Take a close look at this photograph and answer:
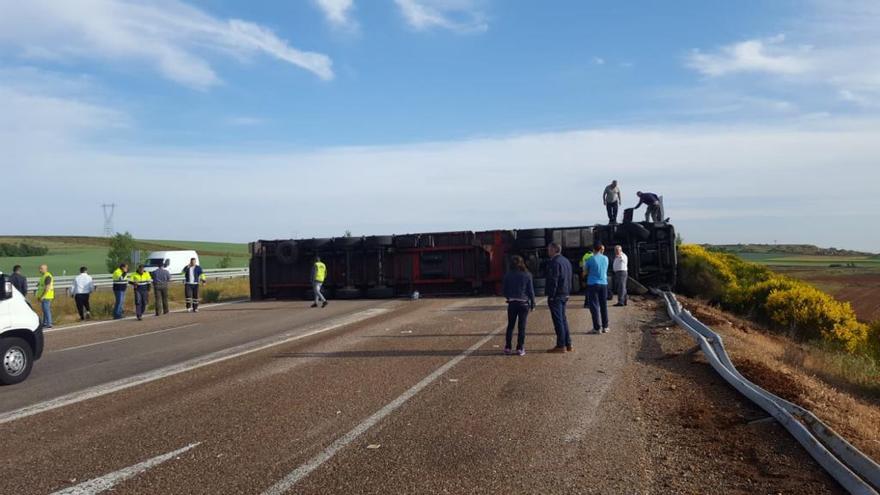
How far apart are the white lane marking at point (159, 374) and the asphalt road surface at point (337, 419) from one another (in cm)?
5

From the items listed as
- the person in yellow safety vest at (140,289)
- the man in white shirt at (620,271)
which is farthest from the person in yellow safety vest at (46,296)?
the man in white shirt at (620,271)

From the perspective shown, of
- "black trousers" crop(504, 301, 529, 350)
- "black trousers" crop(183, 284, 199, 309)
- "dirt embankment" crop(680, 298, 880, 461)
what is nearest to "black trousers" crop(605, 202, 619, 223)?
"dirt embankment" crop(680, 298, 880, 461)

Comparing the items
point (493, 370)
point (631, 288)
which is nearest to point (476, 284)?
point (631, 288)

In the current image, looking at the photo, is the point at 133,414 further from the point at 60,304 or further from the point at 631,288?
the point at 60,304

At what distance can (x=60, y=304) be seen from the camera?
96.6 feet

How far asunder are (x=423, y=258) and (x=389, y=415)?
1737 centimetres

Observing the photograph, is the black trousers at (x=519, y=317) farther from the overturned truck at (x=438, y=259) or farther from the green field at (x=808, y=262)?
the green field at (x=808, y=262)

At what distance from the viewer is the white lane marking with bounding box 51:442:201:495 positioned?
5277 millimetres

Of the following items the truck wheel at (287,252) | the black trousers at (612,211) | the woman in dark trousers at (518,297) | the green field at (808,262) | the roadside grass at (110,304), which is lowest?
the green field at (808,262)

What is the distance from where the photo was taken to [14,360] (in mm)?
10125

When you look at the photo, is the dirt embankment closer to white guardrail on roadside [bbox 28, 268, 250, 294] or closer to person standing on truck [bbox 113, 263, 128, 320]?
person standing on truck [bbox 113, 263, 128, 320]

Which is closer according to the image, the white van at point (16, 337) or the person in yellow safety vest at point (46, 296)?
the white van at point (16, 337)

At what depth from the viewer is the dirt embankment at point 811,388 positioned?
6.77 m

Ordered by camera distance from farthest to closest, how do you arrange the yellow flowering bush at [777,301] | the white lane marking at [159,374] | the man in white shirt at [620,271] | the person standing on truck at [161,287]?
the person standing on truck at [161,287], the yellow flowering bush at [777,301], the man in white shirt at [620,271], the white lane marking at [159,374]
